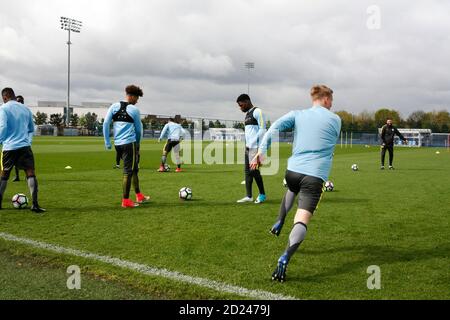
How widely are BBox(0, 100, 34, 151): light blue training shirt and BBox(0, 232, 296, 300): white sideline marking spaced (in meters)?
2.40

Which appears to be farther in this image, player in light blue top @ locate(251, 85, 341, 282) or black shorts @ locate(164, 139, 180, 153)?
black shorts @ locate(164, 139, 180, 153)

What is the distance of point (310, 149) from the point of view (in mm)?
4523

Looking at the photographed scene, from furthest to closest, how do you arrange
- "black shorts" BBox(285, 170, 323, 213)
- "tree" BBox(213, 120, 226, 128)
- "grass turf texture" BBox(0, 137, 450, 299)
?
"tree" BBox(213, 120, 226, 128) → "black shorts" BBox(285, 170, 323, 213) → "grass turf texture" BBox(0, 137, 450, 299)

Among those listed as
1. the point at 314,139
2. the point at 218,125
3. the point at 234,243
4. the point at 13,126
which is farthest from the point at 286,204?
the point at 218,125

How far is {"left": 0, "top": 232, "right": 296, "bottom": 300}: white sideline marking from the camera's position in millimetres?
3824

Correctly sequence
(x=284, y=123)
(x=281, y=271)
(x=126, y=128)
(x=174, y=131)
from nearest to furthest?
1. (x=281, y=271)
2. (x=284, y=123)
3. (x=126, y=128)
4. (x=174, y=131)

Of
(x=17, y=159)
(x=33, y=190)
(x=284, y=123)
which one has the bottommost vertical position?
(x=33, y=190)

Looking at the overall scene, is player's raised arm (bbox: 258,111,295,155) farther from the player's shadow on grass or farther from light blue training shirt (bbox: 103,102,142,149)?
light blue training shirt (bbox: 103,102,142,149)

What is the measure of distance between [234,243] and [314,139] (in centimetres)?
195

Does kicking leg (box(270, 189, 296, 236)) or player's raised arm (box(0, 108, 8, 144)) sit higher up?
player's raised arm (box(0, 108, 8, 144))

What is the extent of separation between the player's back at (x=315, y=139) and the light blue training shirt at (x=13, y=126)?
17.9 feet

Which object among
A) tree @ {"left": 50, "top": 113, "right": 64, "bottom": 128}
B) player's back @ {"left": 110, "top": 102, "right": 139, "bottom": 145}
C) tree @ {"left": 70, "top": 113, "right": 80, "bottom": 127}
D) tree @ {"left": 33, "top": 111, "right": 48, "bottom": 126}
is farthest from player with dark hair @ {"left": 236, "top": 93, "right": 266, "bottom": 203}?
tree @ {"left": 50, "top": 113, "right": 64, "bottom": 128}

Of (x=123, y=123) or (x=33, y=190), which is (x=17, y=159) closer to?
(x=33, y=190)
